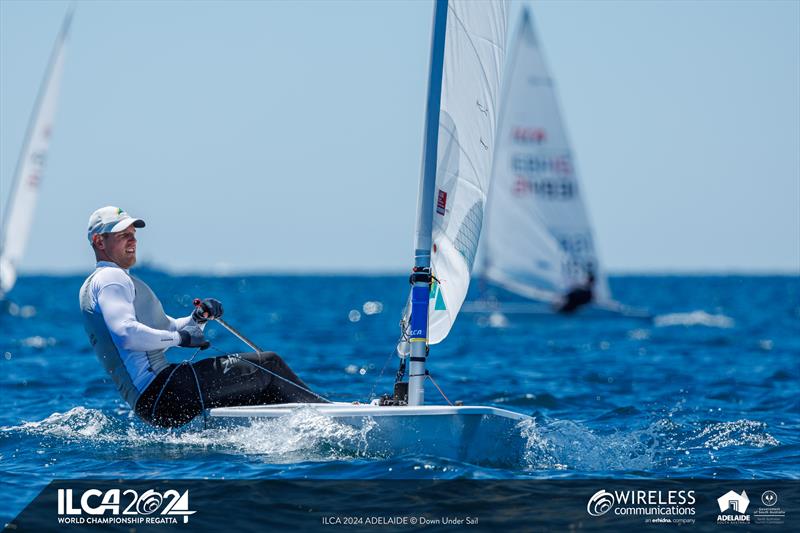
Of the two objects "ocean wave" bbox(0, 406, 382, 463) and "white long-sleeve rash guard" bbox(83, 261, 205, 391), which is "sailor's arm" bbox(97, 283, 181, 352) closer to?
"white long-sleeve rash guard" bbox(83, 261, 205, 391)

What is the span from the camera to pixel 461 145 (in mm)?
7617

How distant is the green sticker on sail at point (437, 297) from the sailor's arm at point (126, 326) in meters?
1.81

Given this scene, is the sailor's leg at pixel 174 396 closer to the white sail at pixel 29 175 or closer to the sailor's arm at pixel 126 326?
the sailor's arm at pixel 126 326

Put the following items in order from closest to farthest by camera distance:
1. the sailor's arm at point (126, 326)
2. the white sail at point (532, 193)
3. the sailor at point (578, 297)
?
the sailor's arm at point (126, 326) < the white sail at point (532, 193) < the sailor at point (578, 297)

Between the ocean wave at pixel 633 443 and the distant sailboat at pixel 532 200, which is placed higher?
the distant sailboat at pixel 532 200

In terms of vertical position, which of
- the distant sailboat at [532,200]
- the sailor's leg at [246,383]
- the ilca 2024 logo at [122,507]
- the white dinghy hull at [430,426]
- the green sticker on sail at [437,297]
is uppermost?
the distant sailboat at [532,200]

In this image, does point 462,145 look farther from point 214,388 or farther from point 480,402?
point 480,402

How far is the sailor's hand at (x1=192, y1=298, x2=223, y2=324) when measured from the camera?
23.6 ft

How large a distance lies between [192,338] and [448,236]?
1.95 metres

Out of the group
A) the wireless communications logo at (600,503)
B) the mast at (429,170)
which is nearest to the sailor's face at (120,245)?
the mast at (429,170)

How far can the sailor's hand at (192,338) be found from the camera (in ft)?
23.3

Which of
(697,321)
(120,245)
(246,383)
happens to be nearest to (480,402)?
(246,383)

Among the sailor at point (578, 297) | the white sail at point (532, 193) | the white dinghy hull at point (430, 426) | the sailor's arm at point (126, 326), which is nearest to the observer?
the white dinghy hull at point (430, 426)

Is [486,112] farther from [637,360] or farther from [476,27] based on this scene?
[637,360]
